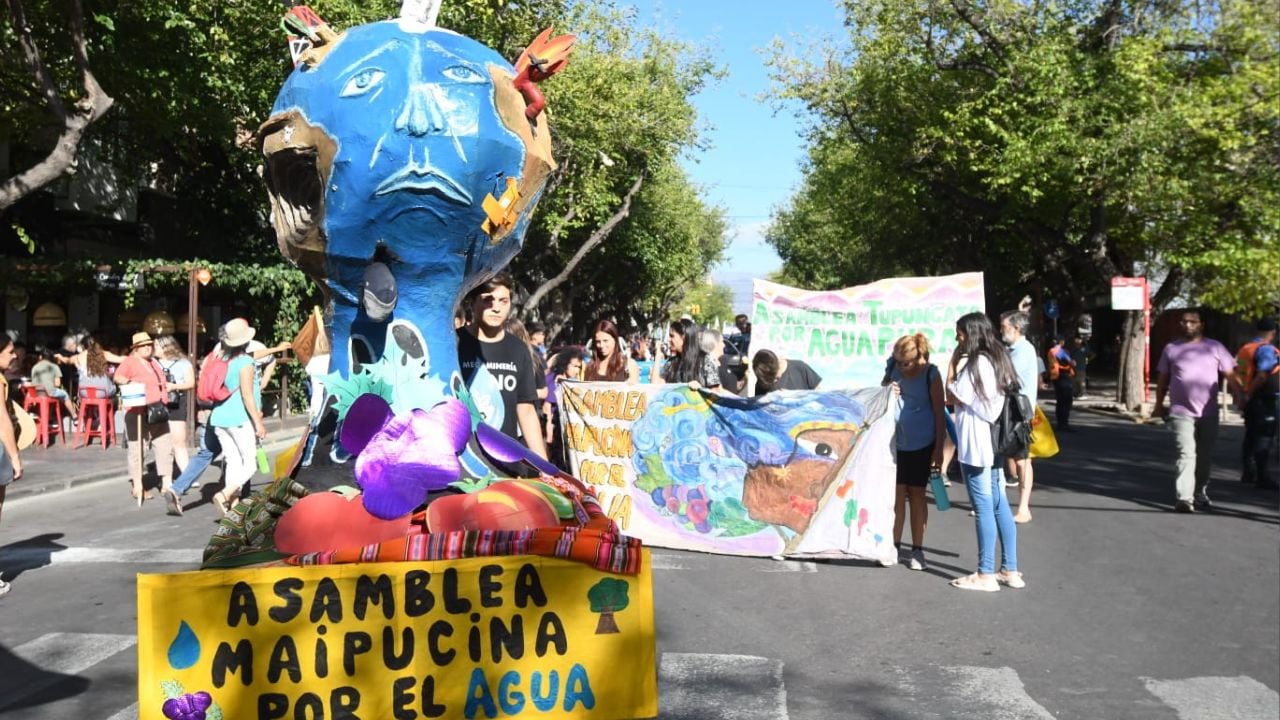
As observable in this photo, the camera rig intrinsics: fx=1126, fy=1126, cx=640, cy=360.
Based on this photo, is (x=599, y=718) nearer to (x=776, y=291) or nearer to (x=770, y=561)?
(x=770, y=561)

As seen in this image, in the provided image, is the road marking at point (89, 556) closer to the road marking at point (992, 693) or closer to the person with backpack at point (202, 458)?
the person with backpack at point (202, 458)

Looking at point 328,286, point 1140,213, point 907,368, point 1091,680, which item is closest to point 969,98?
point 1140,213

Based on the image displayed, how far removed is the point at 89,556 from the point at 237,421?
1.70 m

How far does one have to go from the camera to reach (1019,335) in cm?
838

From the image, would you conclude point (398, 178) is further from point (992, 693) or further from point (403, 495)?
point (992, 693)

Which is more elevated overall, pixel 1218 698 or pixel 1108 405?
pixel 1108 405

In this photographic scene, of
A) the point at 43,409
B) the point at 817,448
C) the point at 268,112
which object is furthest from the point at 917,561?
the point at 268,112

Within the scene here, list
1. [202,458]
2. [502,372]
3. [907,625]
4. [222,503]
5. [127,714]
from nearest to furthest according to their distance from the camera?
[127,714], [502,372], [907,625], [222,503], [202,458]

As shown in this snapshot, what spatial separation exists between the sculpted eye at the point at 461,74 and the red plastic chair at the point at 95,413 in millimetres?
13599

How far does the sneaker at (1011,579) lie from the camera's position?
7.10 metres

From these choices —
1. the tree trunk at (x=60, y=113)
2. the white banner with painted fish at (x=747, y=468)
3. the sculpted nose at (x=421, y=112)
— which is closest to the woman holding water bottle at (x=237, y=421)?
the white banner with painted fish at (x=747, y=468)

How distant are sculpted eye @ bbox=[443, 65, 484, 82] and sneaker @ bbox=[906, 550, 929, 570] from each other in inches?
Answer: 200

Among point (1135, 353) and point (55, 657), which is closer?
point (55, 657)

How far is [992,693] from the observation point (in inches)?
195
